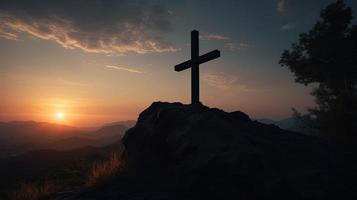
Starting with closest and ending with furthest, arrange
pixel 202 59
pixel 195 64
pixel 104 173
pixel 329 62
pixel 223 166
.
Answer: pixel 223 166 < pixel 104 173 < pixel 202 59 < pixel 195 64 < pixel 329 62

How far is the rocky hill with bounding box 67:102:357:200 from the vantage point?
4.04 meters

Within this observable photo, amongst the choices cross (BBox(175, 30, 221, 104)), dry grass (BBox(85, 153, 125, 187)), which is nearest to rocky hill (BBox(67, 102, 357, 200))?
dry grass (BBox(85, 153, 125, 187))

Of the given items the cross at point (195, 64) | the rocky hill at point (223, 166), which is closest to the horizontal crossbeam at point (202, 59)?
the cross at point (195, 64)

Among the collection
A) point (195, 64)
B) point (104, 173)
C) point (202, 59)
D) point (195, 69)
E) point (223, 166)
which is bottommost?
point (104, 173)

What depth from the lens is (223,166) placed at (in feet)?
15.4

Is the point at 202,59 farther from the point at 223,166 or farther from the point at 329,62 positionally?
the point at 329,62

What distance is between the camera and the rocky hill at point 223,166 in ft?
13.2

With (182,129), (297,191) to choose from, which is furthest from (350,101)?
(297,191)

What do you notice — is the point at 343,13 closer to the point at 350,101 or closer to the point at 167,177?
the point at 350,101

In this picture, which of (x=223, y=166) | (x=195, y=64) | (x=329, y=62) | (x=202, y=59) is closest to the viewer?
(x=223, y=166)

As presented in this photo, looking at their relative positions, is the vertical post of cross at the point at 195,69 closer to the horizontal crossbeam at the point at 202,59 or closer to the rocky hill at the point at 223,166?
the horizontal crossbeam at the point at 202,59

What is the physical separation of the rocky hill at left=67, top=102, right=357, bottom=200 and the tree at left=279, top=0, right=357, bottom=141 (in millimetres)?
15057

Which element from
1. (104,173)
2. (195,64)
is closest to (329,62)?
(195,64)

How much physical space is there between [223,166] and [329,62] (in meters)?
19.8
